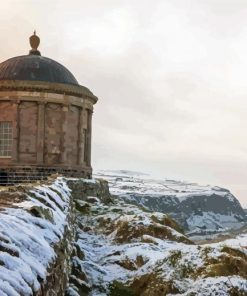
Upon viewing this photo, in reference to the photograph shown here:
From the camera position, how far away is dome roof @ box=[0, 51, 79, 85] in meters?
29.2

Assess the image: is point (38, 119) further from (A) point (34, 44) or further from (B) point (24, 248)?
(B) point (24, 248)

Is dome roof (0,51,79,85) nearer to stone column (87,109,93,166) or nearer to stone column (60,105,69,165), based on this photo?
stone column (60,105,69,165)

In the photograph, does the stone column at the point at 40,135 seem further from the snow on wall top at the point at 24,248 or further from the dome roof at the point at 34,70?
the snow on wall top at the point at 24,248

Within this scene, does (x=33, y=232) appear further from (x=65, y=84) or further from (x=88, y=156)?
(x=88, y=156)

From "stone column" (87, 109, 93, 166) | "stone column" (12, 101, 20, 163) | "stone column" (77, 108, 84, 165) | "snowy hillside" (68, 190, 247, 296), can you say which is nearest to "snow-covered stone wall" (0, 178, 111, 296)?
"snowy hillside" (68, 190, 247, 296)

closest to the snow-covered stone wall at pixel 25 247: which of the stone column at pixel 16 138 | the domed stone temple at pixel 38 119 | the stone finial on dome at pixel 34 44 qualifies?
the domed stone temple at pixel 38 119

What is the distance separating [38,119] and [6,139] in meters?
2.55

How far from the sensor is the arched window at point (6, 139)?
29422 millimetres

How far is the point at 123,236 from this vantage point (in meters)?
15.9

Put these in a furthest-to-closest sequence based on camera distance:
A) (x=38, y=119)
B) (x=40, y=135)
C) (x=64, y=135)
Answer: (x=64, y=135)
(x=40, y=135)
(x=38, y=119)

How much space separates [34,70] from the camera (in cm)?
2952

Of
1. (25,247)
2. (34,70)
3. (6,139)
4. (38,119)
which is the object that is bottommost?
(25,247)

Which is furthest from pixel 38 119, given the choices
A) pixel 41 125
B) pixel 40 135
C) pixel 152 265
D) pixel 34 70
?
A: pixel 152 265

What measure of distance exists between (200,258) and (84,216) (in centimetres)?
841
